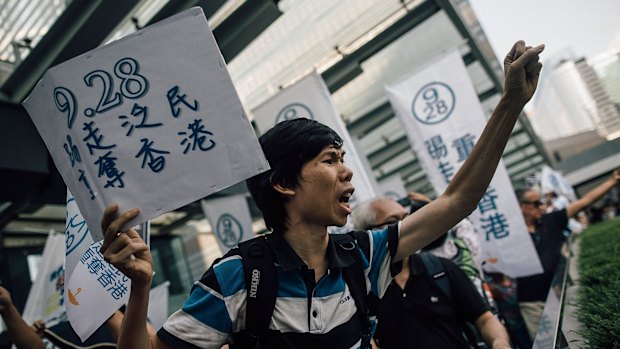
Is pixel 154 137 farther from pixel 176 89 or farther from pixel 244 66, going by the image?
pixel 244 66

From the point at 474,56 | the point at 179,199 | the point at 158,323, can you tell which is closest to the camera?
the point at 179,199

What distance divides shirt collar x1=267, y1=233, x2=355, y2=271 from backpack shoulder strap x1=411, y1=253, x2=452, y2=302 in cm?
90

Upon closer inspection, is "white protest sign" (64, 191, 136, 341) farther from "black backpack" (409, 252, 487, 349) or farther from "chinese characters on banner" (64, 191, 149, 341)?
"black backpack" (409, 252, 487, 349)

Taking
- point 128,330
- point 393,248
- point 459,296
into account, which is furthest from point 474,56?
point 128,330

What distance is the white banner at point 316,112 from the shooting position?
3.88 m

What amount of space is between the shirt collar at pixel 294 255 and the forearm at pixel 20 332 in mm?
1937

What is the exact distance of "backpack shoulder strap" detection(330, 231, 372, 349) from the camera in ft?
4.23

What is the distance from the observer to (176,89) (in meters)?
1.25

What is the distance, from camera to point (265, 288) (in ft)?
3.86

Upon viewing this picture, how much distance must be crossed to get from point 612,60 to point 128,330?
136505 mm

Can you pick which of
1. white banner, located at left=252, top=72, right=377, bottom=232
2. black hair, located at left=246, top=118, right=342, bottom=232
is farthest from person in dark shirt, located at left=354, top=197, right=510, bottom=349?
white banner, located at left=252, top=72, right=377, bottom=232

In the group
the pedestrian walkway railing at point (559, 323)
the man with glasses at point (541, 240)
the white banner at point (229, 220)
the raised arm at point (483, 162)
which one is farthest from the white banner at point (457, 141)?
the white banner at point (229, 220)

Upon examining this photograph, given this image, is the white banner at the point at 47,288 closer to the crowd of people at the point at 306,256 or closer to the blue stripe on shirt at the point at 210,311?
the crowd of people at the point at 306,256

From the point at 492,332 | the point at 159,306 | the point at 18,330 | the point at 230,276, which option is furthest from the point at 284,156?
the point at 159,306
